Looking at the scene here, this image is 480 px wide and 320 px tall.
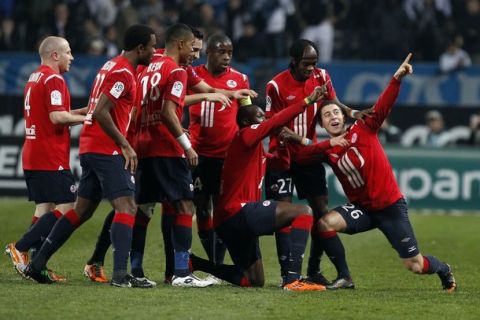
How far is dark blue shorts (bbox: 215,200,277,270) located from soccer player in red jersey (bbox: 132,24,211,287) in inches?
14.5

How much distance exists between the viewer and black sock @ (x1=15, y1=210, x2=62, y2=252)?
10867 millimetres

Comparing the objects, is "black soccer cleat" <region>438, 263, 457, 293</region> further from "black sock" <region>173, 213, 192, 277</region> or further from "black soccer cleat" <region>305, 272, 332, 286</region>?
"black sock" <region>173, 213, 192, 277</region>

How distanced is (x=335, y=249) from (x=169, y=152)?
5.59 feet

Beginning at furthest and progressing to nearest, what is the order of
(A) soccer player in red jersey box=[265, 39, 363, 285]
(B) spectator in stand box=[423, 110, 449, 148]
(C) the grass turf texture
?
(B) spectator in stand box=[423, 110, 449, 148], (A) soccer player in red jersey box=[265, 39, 363, 285], (C) the grass turf texture

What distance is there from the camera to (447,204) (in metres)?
19.3

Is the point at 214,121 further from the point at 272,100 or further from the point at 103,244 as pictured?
the point at 103,244

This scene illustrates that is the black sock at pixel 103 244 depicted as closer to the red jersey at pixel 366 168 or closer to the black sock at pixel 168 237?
the black sock at pixel 168 237

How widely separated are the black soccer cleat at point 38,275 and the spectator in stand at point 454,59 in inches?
503

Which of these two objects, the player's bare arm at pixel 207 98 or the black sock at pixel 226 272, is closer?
the player's bare arm at pixel 207 98

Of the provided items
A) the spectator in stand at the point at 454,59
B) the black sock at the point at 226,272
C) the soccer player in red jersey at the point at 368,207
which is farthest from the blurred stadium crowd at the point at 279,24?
the black sock at the point at 226,272

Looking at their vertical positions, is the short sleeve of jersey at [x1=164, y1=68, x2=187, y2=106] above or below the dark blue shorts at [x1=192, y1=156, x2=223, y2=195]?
above

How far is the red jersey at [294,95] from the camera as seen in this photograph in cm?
1128

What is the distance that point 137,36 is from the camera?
10086mm

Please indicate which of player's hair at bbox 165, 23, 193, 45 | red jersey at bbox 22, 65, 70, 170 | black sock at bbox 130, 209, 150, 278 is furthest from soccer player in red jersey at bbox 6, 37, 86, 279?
player's hair at bbox 165, 23, 193, 45
